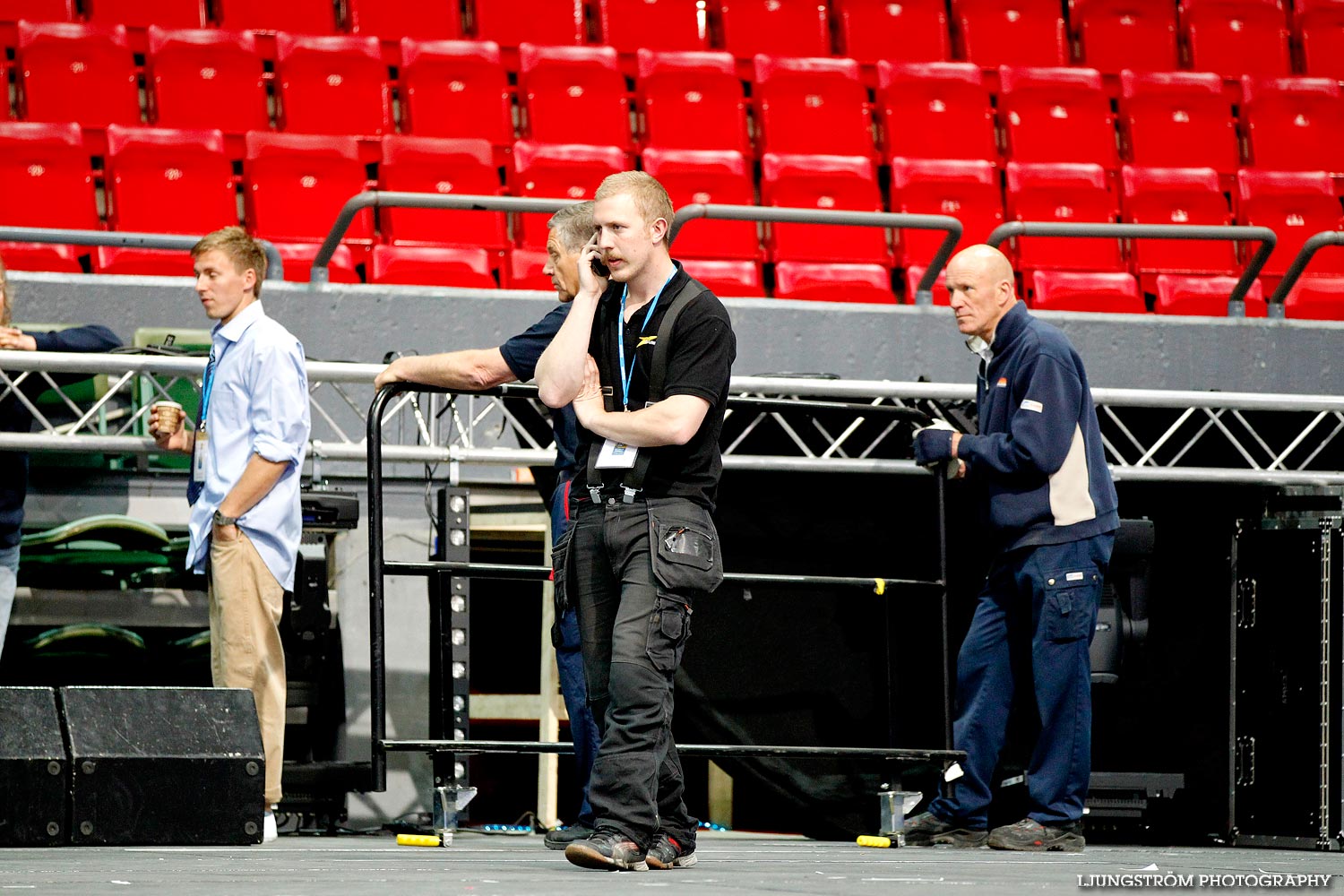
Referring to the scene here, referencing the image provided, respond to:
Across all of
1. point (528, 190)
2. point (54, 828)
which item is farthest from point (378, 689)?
point (528, 190)

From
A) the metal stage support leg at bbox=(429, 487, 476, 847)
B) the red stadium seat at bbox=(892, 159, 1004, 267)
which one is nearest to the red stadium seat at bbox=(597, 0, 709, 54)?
the red stadium seat at bbox=(892, 159, 1004, 267)

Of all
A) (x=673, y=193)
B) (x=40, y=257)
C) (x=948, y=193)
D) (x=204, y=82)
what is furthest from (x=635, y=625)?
(x=204, y=82)

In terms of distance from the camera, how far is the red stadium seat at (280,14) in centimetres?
848

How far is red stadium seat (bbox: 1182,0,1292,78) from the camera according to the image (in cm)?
965

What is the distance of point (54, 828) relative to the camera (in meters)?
3.80

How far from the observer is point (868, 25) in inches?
364

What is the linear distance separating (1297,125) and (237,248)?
646 centimetres

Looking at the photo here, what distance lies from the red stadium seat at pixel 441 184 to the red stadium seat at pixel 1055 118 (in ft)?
9.44

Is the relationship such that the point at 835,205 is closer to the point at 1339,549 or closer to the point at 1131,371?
the point at 1131,371

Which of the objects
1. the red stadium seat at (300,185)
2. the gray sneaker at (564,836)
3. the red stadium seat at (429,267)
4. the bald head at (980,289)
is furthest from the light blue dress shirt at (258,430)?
the red stadium seat at (300,185)

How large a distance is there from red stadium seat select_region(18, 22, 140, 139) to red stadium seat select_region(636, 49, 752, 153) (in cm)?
248

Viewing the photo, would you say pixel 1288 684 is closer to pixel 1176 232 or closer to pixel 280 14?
pixel 1176 232

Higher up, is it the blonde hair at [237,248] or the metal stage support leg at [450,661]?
the blonde hair at [237,248]

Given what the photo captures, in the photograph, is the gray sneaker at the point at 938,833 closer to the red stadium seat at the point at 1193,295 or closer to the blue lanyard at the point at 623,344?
the blue lanyard at the point at 623,344
